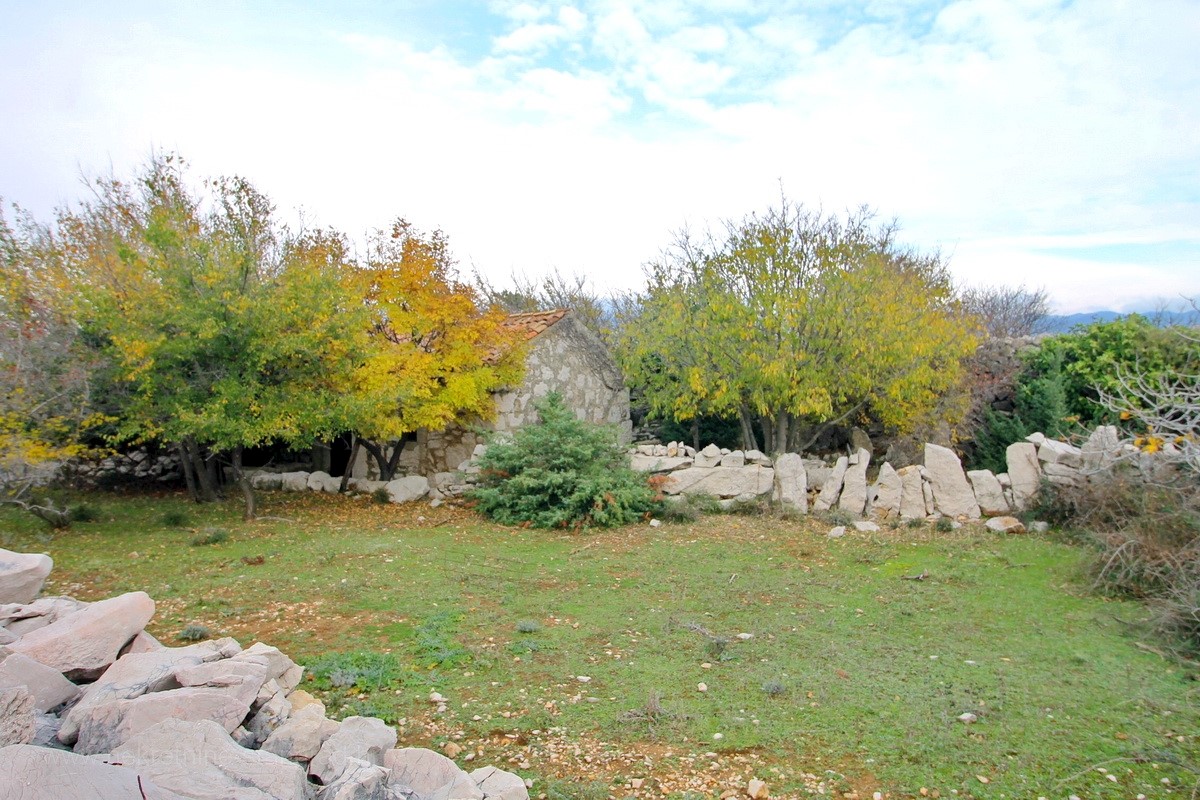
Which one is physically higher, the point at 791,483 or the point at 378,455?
the point at 378,455

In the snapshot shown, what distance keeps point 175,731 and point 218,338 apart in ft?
25.6

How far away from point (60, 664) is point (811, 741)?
448 cm

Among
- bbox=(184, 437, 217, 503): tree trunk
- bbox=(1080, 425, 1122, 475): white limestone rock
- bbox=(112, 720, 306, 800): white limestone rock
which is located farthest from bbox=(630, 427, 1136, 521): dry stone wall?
bbox=(112, 720, 306, 800): white limestone rock

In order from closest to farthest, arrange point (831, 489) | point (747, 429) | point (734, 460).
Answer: point (831, 489)
point (734, 460)
point (747, 429)

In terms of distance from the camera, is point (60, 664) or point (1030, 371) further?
point (1030, 371)

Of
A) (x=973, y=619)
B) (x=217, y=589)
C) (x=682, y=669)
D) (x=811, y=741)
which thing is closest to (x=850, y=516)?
(x=973, y=619)

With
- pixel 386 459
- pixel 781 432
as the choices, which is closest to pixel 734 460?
pixel 781 432

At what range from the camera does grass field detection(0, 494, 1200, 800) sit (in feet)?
13.9

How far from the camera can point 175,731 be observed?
135 inches

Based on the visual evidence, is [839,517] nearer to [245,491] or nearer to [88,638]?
[245,491]

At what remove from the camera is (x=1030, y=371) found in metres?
14.7

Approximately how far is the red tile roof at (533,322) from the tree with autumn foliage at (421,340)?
0.96 meters

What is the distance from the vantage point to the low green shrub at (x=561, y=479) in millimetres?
11031

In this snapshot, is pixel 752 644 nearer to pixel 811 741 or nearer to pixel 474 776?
pixel 811 741
